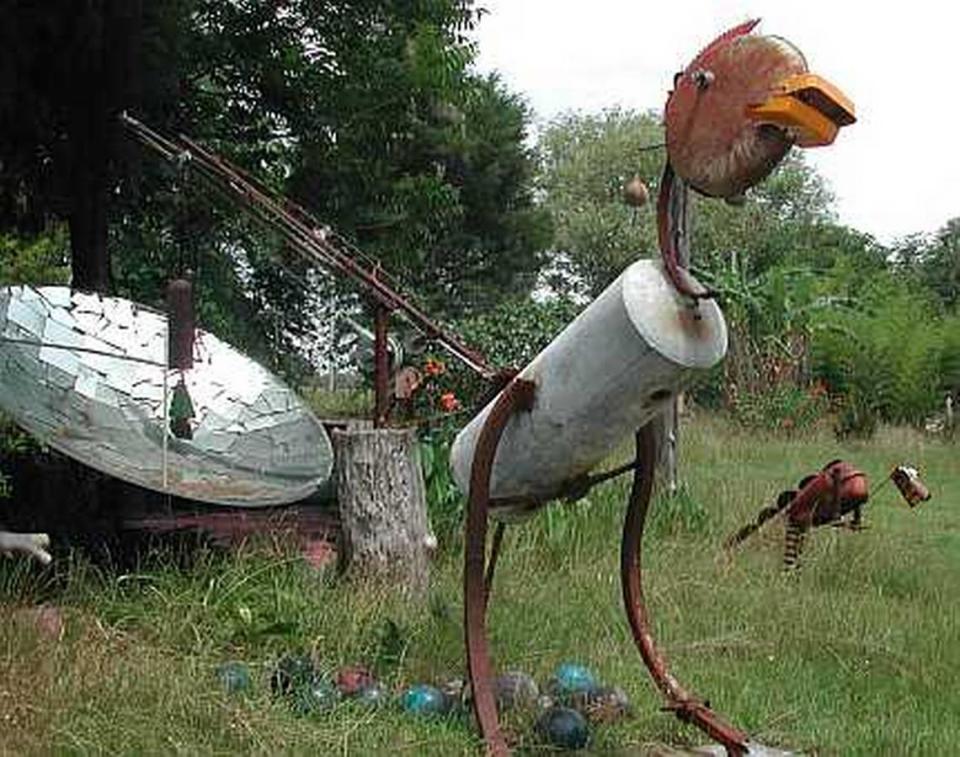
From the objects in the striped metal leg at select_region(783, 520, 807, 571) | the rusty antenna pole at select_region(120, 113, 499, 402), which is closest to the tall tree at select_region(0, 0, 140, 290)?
the rusty antenna pole at select_region(120, 113, 499, 402)

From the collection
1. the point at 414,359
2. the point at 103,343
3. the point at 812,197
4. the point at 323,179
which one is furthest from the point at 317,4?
the point at 812,197

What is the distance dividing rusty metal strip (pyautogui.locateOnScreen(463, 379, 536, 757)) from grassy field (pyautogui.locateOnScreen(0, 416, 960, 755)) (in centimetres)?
14

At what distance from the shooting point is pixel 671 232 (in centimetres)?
379

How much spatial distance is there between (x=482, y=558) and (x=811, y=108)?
1556 mm

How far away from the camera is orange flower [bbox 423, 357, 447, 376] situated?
8.59 meters

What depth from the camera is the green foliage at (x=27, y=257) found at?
781cm

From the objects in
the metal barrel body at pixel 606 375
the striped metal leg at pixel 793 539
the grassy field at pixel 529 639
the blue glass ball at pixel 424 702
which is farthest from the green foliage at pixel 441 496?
the metal barrel body at pixel 606 375

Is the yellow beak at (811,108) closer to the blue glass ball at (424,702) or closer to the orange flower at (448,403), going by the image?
the blue glass ball at (424,702)

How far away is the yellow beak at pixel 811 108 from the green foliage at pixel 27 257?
196 inches

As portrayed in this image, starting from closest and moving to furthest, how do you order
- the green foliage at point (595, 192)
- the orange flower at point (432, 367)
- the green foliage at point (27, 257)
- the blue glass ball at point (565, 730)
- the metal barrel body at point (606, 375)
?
1. the metal barrel body at point (606, 375)
2. the blue glass ball at point (565, 730)
3. the green foliage at point (27, 257)
4. the orange flower at point (432, 367)
5. the green foliage at point (595, 192)

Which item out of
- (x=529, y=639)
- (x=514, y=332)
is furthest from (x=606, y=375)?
(x=514, y=332)

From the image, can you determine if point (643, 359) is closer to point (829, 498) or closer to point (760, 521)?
point (829, 498)

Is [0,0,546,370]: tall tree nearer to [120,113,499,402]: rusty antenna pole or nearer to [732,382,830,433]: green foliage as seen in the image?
[120,113,499,402]: rusty antenna pole

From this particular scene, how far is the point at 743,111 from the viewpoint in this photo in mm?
3383
